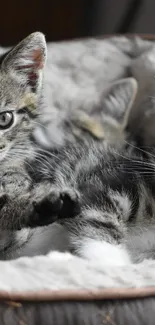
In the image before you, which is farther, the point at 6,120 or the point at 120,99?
the point at 120,99

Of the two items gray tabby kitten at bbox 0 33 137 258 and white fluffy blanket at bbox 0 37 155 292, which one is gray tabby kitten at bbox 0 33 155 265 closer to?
gray tabby kitten at bbox 0 33 137 258

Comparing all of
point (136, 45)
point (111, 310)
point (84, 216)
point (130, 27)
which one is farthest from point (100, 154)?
point (130, 27)

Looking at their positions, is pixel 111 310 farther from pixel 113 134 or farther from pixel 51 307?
pixel 113 134

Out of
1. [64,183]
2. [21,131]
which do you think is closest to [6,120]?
[21,131]

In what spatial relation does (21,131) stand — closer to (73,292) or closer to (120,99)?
(120,99)

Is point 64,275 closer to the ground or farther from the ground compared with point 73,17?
farther from the ground

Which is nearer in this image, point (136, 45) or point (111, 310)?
point (111, 310)

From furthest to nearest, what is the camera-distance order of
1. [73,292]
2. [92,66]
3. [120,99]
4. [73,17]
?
1. [73,17]
2. [92,66]
3. [120,99]
4. [73,292]
